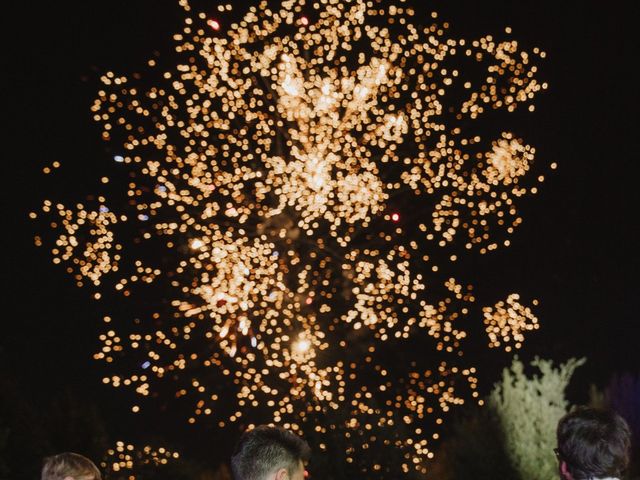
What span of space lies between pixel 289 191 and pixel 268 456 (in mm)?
7029

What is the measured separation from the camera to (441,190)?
44.8ft

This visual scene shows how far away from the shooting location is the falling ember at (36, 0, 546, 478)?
1025cm

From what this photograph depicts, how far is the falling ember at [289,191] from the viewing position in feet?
33.6

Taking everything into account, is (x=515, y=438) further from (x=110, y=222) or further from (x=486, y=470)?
(x=110, y=222)

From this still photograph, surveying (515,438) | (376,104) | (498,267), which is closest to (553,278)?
(498,267)

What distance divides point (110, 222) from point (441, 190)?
5.64 metres

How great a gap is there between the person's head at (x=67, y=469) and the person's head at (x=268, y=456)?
98 cm

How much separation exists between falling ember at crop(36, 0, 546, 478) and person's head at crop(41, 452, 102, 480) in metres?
5.08

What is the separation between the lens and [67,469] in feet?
14.1

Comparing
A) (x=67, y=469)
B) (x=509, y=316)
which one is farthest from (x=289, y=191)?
(x=67, y=469)

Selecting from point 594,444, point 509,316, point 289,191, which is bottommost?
point 594,444

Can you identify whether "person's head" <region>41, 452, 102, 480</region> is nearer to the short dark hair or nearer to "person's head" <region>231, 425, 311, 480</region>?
"person's head" <region>231, 425, 311, 480</region>

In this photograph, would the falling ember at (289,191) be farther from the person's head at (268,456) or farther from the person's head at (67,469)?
the person's head at (268,456)

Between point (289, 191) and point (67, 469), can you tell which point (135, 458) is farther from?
point (67, 469)
